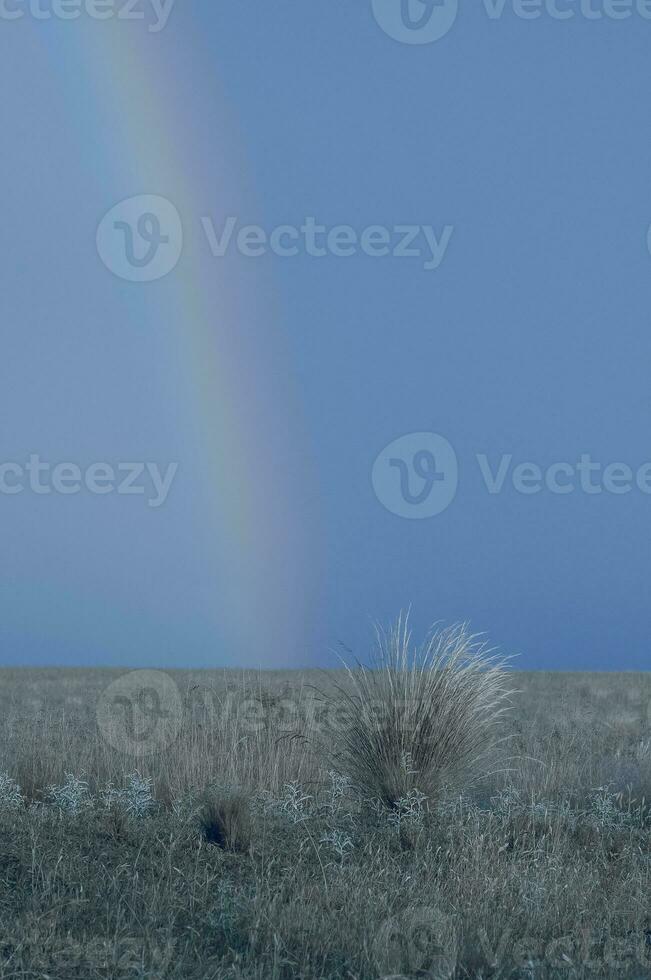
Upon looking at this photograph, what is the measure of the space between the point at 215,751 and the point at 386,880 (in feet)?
9.90

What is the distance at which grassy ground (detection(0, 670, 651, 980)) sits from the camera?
431cm

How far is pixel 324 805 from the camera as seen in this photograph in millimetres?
6762

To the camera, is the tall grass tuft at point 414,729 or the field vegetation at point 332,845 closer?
the field vegetation at point 332,845

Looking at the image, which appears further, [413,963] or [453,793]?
[453,793]

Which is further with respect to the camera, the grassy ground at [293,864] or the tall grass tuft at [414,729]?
the tall grass tuft at [414,729]

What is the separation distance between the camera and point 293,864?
5.73m

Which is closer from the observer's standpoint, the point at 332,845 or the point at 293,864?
the point at 293,864

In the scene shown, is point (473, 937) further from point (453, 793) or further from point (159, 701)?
point (159, 701)

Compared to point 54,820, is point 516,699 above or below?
above

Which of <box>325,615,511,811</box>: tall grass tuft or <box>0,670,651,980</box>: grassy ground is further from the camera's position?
<box>325,615,511,811</box>: tall grass tuft

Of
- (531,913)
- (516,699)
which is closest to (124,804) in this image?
(531,913)

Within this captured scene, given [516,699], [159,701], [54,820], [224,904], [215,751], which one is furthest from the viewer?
[516,699]

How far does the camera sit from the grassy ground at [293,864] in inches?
170

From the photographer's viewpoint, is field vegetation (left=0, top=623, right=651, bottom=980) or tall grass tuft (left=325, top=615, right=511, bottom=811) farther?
tall grass tuft (left=325, top=615, right=511, bottom=811)
